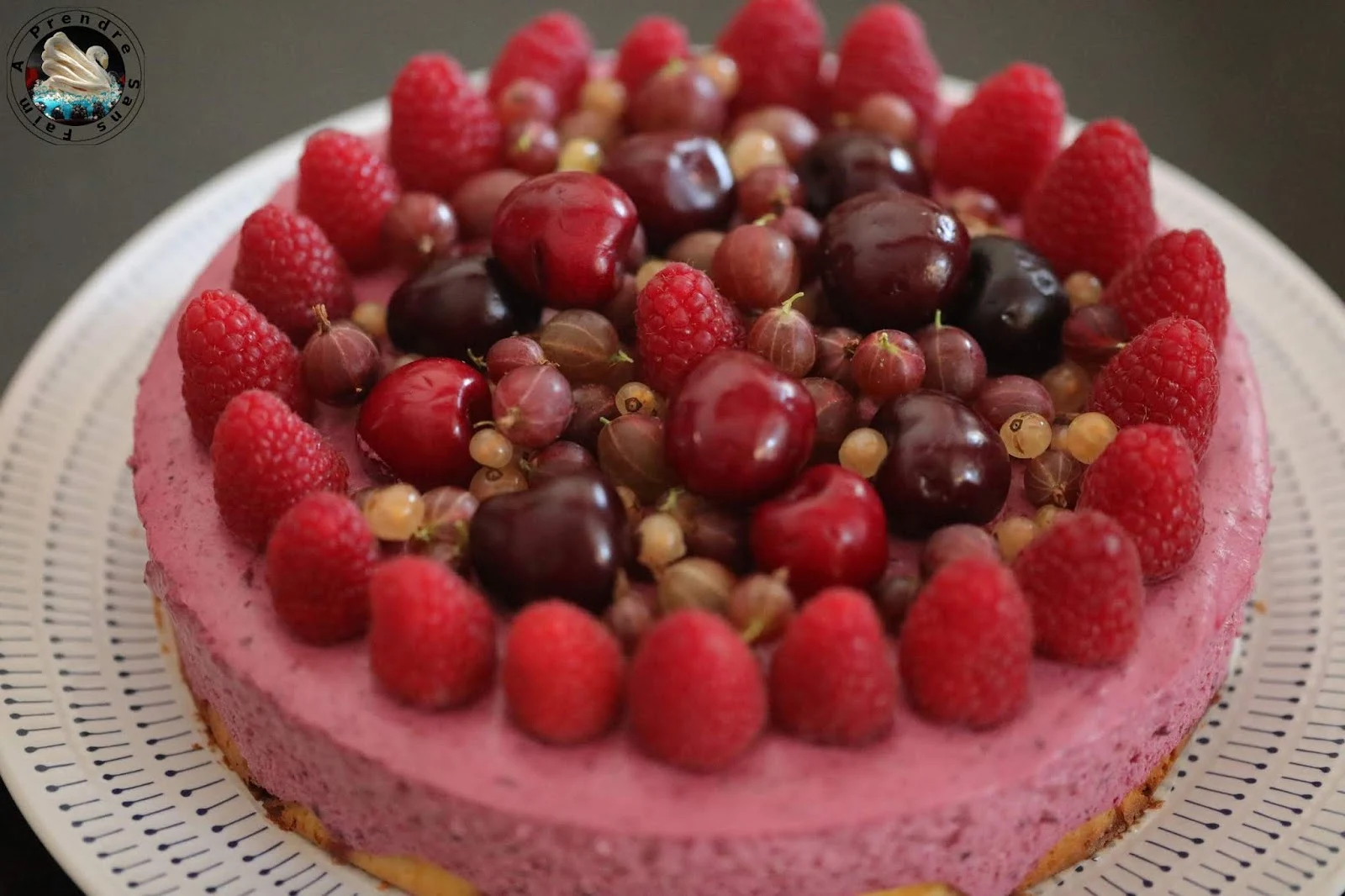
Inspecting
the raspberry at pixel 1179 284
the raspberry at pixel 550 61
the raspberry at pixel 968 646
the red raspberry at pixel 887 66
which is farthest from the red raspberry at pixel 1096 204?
the raspberry at pixel 550 61

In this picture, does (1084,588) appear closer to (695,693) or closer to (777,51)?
(695,693)

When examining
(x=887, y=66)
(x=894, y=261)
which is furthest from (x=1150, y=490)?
(x=887, y=66)

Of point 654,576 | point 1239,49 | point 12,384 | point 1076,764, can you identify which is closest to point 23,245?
point 12,384

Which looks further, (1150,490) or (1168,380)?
(1168,380)

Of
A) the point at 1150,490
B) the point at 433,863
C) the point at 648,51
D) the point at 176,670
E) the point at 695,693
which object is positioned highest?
the point at 648,51

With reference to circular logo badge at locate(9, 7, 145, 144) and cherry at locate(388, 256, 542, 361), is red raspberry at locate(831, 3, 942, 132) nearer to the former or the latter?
cherry at locate(388, 256, 542, 361)

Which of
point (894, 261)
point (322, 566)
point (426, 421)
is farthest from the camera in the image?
point (894, 261)

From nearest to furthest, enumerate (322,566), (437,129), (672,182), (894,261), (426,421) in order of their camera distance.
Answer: (322,566), (426,421), (894,261), (672,182), (437,129)
